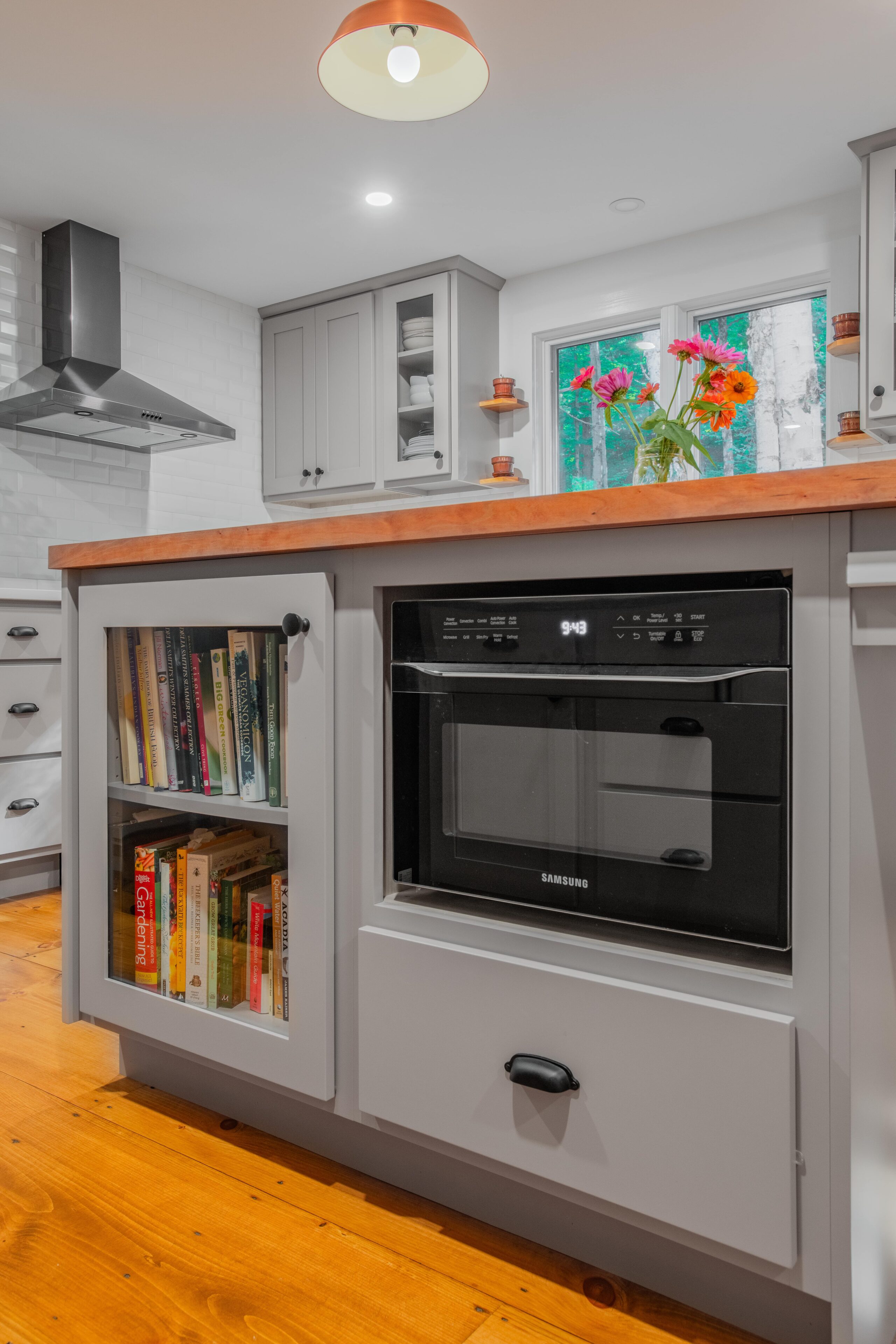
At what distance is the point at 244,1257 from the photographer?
1.08 meters

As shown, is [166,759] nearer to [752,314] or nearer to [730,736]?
[730,736]

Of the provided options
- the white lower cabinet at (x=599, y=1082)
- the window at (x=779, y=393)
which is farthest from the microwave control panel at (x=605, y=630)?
the window at (x=779, y=393)

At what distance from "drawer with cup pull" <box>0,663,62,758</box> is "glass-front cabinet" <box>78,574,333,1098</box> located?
1412 mm

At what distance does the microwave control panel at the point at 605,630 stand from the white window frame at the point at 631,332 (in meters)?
2.71

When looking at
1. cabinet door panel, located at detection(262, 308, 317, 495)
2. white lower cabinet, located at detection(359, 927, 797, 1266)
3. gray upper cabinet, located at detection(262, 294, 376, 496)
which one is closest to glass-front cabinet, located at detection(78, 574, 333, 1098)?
white lower cabinet, located at detection(359, 927, 797, 1266)

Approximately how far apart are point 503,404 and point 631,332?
24.4 inches

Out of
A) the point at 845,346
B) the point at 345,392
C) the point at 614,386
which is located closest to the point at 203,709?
the point at 614,386

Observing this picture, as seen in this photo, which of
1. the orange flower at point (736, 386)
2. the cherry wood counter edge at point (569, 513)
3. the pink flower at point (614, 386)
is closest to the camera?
the cherry wood counter edge at point (569, 513)

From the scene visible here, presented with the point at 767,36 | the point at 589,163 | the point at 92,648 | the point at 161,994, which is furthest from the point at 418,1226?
the point at 589,163

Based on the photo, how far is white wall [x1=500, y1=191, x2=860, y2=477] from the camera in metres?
3.28

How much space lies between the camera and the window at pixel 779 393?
337 centimetres

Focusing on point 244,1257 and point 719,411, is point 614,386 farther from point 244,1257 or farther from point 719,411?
point 244,1257

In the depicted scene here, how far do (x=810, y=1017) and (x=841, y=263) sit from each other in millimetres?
3200

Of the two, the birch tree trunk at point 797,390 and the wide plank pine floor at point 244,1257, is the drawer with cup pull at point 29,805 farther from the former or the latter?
the birch tree trunk at point 797,390
